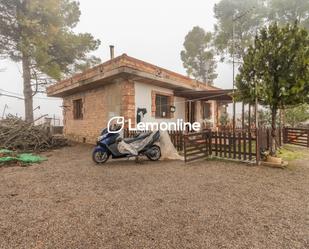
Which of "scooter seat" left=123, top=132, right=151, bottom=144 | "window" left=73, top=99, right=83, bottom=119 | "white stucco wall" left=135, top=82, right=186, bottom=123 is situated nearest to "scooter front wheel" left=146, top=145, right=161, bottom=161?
"scooter seat" left=123, top=132, right=151, bottom=144

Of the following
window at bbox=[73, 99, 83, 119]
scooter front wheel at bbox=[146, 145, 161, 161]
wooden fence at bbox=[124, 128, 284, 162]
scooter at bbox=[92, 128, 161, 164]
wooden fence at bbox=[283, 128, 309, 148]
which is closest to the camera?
wooden fence at bbox=[124, 128, 284, 162]

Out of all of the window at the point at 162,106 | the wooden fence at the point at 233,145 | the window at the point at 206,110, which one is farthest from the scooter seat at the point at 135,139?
the window at the point at 206,110

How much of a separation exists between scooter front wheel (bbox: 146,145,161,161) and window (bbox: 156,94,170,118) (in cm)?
354

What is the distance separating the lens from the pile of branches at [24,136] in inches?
316

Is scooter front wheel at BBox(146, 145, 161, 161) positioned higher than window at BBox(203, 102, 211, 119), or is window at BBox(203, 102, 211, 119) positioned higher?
window at BBox(203, 102, 211, 119)

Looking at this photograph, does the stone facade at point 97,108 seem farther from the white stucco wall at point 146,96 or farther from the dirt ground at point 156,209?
the dirt ground at point 156,209

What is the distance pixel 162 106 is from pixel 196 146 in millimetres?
4317

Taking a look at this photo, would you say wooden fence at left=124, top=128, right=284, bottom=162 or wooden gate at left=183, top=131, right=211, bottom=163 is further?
wooden gate at left=183, top=131, right=211, bottom=163

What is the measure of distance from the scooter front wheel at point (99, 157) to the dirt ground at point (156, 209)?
1049 millimetres

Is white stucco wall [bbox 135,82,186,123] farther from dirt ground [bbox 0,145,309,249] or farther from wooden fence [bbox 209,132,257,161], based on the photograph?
dirt ground [bbox 0,145,309,249]

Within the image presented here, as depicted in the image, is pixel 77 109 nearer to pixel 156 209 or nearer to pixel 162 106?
pixel 162 106

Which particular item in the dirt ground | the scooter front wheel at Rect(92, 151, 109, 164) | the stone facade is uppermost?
the stone facade

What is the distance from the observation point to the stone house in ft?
26.0

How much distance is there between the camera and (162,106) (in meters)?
9.96
